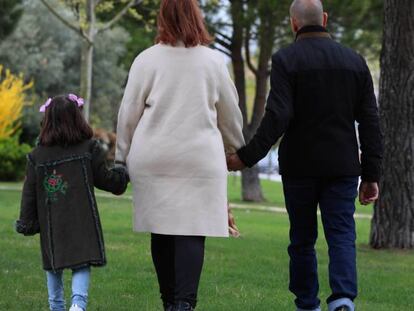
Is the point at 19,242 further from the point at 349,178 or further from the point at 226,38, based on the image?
the point at 226,38

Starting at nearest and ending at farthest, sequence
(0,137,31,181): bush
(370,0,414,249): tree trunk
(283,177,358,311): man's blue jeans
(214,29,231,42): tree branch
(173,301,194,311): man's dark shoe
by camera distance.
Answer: (173,301,194,311): man's dark shoe, (283,177,358,311): man's blue jeans, (370,0,414,249): tree trunk, (214,29,231,42): tree branch, (0,137,31,181): bush

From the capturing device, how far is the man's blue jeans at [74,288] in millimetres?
5289

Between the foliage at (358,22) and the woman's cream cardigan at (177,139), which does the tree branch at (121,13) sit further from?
the woman's cream cardigan at (177,139)

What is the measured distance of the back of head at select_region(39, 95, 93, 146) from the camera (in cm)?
527

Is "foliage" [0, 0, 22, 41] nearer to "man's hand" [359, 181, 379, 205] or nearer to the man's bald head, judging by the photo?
the man's bald head

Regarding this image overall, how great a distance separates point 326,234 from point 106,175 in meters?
1.34

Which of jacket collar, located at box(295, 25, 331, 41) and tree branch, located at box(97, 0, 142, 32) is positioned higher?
tree branch, located at box(97, 0, 142, 32)

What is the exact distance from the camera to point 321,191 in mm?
5551

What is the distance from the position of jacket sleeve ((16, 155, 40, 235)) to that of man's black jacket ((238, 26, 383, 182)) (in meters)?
1.24

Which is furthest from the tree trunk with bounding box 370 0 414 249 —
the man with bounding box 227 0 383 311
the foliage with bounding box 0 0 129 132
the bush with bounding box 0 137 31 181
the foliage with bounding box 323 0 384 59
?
the foliage with bounding box 0 0 129 132

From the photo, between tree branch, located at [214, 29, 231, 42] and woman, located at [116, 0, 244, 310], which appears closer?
woman, located at [116, 0, 244, 310]

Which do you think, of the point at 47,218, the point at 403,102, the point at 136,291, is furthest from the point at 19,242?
the point at 47,218

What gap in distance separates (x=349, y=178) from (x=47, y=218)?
1764mm

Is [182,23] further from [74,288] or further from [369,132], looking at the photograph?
[74,288]
